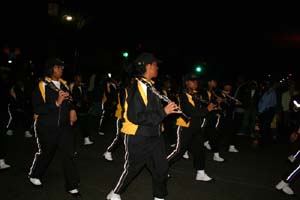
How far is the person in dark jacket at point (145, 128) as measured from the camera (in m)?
4.68

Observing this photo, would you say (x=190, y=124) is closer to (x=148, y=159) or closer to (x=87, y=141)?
(x=148, y=159)

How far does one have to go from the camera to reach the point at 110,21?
29344 mm

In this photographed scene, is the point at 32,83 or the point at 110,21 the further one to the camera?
the point at 110,21

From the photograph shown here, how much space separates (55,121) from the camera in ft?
18.3

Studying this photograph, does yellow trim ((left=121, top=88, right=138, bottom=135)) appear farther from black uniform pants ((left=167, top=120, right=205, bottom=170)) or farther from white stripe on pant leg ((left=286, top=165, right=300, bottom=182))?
white stripe on pant leg ((left=286, top=165, right=300, bottom=182))

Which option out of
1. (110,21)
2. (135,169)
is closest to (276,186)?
(135,169)

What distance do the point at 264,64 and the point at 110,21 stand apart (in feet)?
83.0

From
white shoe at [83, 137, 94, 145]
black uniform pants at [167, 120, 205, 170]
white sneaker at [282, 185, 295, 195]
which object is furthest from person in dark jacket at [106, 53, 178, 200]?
white shoe at [83, 137, 94, 145]

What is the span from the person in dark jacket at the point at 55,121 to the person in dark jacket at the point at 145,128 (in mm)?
1045

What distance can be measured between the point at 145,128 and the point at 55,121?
1616 millimetres

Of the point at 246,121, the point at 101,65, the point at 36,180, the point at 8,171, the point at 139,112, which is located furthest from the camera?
the point at 101,65

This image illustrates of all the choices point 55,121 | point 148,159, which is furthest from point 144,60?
point 55,121

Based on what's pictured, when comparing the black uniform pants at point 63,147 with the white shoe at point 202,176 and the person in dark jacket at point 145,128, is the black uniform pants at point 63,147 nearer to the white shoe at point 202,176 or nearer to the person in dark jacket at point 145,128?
the person in dark jacket at point 145,128

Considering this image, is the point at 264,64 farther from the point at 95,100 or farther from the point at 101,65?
the point at 95,100
